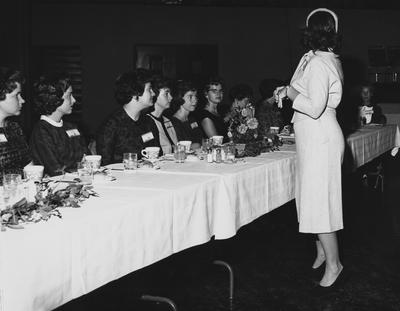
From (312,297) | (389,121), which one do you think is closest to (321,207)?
(312,297)

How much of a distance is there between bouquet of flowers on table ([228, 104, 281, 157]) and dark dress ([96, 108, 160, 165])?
2.01 ft

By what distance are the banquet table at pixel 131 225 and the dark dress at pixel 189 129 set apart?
4.26 feet

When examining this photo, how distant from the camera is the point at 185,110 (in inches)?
196

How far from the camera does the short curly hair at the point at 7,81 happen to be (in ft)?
10.3

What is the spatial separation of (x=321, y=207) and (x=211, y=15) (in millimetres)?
7163

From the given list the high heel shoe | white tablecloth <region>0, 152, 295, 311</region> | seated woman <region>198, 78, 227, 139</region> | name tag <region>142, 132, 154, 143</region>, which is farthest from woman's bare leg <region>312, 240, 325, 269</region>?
seated woman <region>198, 78, 227, 139</region>

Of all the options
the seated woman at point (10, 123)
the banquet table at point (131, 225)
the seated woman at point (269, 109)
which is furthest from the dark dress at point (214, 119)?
the seated woman at point (10, 123)

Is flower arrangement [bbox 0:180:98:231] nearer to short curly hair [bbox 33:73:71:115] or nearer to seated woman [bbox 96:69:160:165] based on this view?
short curly hair [bbox 33:73:71:115]

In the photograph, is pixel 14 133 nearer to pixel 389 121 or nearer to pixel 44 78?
pixel 44 78

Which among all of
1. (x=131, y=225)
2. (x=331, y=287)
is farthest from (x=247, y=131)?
(x=131, y=225)

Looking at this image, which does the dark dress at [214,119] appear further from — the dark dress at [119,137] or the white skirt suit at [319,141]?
the white skirt suit at [319,141]

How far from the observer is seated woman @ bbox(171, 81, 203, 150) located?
15.9 ft

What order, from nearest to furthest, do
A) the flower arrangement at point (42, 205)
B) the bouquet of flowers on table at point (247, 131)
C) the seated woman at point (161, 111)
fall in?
1. the flower arrangement at point (42, 205)
2. the bouquet of flowers on table at point (247, 131)
3. the seated woman at point (161, 111)

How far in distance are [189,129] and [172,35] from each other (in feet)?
16.6
